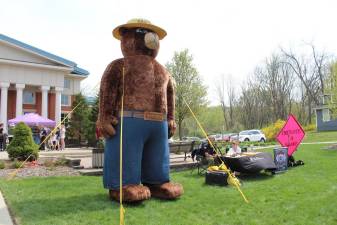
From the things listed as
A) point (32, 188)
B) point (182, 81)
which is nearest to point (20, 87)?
point (182, 81)

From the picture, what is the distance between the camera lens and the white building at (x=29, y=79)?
3272 cm

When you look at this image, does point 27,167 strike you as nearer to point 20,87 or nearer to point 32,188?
point 32,188

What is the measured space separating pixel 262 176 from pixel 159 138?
188 inches

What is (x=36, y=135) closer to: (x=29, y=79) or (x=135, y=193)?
(x=29, y=79)

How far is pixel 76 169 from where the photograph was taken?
13086 millimetres

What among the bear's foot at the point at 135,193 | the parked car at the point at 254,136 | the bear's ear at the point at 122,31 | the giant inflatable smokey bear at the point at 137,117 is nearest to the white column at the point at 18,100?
the parked car at the point at 254,136

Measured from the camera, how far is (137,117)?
697cm

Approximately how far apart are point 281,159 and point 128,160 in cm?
654

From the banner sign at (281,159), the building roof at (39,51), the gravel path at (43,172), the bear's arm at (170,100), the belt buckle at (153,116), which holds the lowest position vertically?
the gravel path at (43,172)

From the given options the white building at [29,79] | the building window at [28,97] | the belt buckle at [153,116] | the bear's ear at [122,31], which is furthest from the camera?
the building window at [28,97]

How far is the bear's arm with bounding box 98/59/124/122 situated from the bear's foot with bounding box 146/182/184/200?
65.2 inches

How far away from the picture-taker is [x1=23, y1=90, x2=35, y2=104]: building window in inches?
1444

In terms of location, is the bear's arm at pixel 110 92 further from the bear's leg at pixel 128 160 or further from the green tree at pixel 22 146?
the green tree at pixel 22 146

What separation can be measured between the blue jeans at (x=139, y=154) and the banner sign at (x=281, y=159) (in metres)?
5.32
